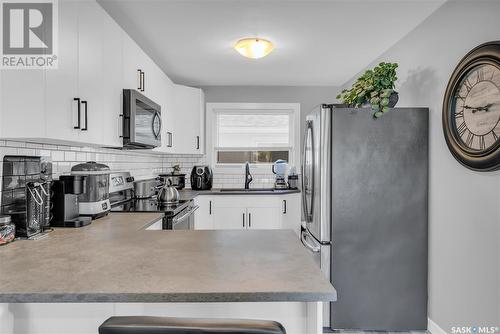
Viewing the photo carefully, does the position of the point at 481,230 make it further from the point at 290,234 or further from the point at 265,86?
the point at 265,86

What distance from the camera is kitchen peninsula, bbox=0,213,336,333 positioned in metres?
0.88

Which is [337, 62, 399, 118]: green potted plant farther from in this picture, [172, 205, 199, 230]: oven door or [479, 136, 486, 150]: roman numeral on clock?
[172, 205, 199, 230]: oven door

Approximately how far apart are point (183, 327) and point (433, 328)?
237 cm

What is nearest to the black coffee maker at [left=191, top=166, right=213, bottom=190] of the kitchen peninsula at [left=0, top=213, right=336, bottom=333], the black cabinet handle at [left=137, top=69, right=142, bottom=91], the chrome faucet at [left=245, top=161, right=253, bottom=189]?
the chrome faucet at [left=245, top=161, right=253, bottom=189]

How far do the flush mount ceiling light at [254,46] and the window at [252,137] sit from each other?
1821 mm

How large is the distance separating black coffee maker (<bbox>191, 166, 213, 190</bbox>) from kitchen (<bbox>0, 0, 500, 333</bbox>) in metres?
0.33

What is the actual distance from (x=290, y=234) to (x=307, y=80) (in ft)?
9.93

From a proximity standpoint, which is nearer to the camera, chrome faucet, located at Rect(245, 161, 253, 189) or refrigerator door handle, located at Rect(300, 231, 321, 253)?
refrigerator door handle, located at Rect(300, 231, 321, 253)

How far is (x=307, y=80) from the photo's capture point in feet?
13.8

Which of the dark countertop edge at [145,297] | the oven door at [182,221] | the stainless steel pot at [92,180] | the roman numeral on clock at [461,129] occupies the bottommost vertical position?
the oven door at [182,221]

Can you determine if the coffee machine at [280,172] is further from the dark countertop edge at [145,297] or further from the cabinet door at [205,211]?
the dark countertop edge at [145,297]

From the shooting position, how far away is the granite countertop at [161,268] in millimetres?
879

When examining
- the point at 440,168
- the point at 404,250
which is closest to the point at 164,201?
the point at 404,250

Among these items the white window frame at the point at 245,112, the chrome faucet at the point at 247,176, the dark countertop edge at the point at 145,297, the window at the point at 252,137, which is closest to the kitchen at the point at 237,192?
the dark countertop edge at the point at 145,297
